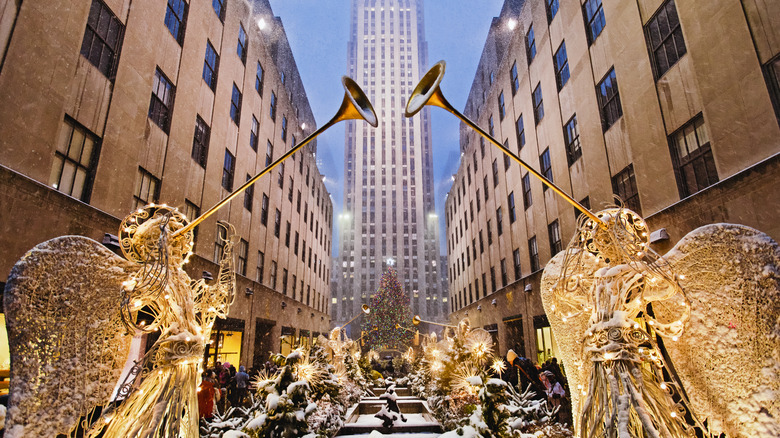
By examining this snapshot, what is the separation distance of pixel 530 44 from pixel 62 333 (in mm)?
22333

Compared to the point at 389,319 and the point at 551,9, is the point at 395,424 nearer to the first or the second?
the point at 551,9

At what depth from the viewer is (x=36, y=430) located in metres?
3.36

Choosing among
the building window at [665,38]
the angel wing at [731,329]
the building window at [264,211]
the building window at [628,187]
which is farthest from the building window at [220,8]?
the angel wing at [731,329]

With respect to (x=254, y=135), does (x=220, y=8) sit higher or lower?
higher

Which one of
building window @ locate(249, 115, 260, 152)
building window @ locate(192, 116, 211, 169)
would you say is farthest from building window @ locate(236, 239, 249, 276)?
building window @ locate(249, 115, 260, 152)

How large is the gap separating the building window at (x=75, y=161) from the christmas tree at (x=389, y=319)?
3934 centimetres

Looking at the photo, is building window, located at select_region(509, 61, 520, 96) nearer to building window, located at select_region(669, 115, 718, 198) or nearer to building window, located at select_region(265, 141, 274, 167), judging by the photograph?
building window, located at select_region(669, 115, 718, 198)

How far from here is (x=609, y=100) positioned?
12781mm

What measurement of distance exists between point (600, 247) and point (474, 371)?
6.84 meters

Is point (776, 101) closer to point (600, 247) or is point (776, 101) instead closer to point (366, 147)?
point (600, 247)

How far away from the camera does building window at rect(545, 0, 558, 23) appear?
683 inches

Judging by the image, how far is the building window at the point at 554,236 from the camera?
17081 millimetres

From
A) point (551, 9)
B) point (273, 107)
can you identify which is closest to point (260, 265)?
point (273, 107)

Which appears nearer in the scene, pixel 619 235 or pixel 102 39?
pixel 619 235
